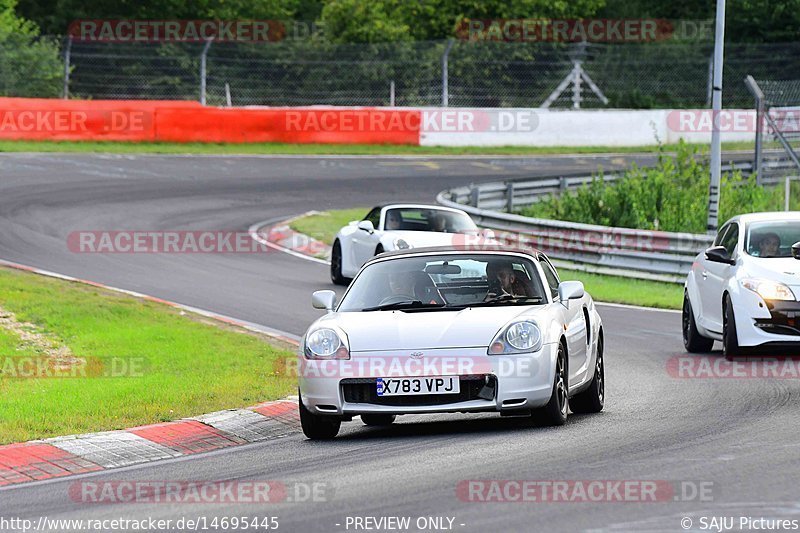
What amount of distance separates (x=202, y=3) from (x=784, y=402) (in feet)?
169

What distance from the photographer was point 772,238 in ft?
50.4

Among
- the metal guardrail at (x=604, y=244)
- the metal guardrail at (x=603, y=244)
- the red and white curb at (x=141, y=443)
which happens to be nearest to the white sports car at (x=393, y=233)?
the metal guardrail at (x=603, y=244)

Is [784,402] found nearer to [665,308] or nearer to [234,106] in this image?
[665,308]

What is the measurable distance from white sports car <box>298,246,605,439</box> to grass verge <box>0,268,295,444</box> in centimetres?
142

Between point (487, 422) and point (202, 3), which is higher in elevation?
point (202, 3)

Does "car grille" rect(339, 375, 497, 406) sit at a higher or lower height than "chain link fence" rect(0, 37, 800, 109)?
lower

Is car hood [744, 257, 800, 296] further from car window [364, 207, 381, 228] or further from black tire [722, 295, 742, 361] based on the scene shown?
car window [364, 207, 381, 228]

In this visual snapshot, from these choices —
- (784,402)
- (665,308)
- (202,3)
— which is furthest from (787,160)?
(202,3)

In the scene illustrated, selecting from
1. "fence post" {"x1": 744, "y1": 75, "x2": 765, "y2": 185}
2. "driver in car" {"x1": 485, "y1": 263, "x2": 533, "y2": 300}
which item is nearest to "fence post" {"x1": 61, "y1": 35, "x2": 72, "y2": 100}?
"fence post" {"x1": 744, "y1": 75, "x2": 765, "y2": 185}

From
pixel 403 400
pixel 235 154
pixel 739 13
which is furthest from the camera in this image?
pixel 739 13

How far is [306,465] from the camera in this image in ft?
30.8

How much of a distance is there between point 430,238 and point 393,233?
0.56m

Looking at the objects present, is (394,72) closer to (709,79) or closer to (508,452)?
(709,79)

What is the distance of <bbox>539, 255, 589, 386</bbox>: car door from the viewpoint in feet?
36.5
